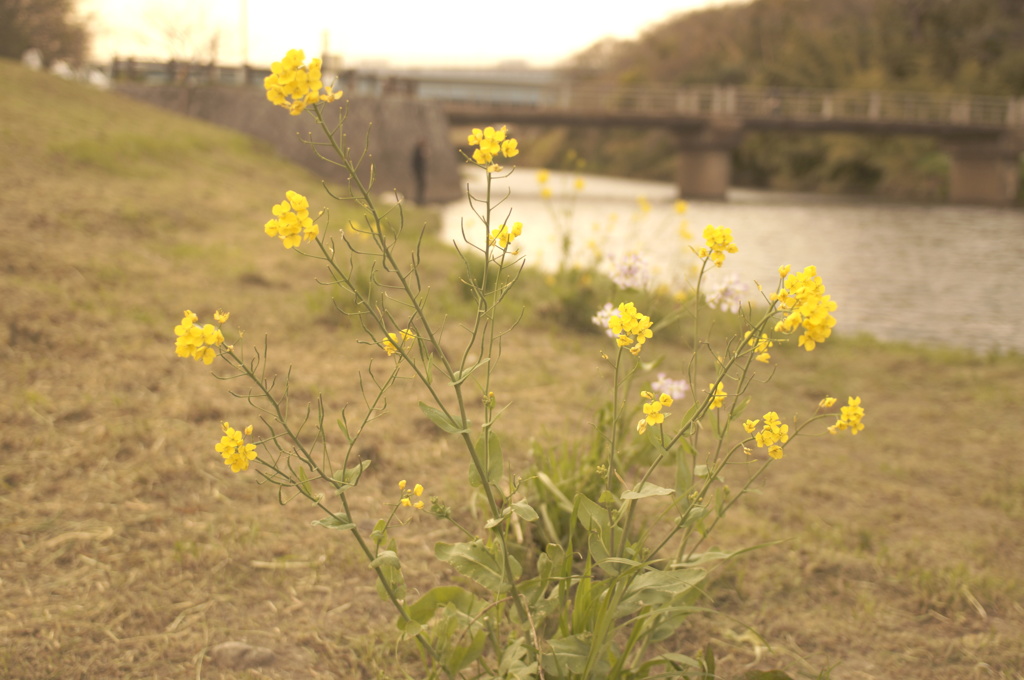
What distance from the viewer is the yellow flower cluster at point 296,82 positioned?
1.17 metres

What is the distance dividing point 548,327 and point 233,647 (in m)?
3.62

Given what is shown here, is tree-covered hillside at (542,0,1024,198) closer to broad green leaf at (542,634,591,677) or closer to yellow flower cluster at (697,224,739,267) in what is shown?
yellow flower cluster at (697,224,739,267)

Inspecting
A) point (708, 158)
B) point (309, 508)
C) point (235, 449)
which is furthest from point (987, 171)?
point (235, 449)

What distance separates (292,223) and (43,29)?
26.1 metres

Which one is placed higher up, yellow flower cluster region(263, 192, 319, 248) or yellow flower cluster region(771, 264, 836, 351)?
yellow flower cluster region(263, 192, 319, 248)

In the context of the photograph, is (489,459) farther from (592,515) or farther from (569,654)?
(569,654)

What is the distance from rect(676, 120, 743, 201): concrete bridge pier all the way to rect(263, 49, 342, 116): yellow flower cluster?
28.5 m

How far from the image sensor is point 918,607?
218 cm

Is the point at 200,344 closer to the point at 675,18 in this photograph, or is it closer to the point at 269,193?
the point at 269,193

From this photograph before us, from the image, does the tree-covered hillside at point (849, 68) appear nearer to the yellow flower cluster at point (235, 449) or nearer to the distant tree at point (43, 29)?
the distant tree at point (43, 29)

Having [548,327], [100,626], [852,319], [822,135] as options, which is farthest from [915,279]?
[822,135]

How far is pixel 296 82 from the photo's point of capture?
3.86 ft

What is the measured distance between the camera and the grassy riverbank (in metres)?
1.89

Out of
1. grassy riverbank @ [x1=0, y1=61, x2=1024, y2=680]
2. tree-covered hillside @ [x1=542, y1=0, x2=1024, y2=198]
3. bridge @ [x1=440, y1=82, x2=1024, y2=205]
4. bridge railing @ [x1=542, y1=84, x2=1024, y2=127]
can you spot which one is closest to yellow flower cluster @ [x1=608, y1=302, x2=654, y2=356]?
grassy riverbank @ [x1=0, y1=61, x2=1024, y2=680]
